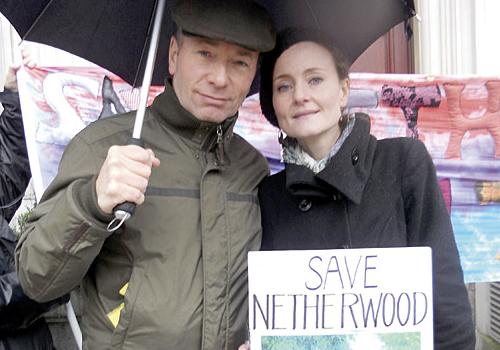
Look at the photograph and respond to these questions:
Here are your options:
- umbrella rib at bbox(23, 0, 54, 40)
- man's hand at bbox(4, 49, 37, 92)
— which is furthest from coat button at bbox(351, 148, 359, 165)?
man's hand at bbox(4, 49, 37, 92)

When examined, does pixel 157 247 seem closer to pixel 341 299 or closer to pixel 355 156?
pixel 341 299

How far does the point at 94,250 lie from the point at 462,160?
248 centimetres

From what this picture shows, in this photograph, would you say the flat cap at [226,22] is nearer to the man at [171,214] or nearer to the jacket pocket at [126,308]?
the man at [171,214]

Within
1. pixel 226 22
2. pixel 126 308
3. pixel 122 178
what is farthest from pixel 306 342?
pixel 226 22

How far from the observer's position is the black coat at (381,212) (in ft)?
5.63

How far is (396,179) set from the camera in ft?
5.89

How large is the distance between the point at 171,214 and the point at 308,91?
0.58m

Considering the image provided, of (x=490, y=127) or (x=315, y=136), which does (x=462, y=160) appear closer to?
(x=490, y=127)

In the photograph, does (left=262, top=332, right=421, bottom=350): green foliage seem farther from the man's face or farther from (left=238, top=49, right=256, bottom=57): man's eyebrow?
(left=238, top=49, right=256, bottom=57): man's eyebrow

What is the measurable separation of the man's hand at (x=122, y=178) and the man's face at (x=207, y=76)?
38cm

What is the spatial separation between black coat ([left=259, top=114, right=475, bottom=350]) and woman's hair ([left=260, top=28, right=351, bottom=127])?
0.70ft

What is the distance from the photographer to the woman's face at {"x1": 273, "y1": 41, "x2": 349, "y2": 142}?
6.04ft

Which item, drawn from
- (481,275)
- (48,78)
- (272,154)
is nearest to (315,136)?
(272,154)

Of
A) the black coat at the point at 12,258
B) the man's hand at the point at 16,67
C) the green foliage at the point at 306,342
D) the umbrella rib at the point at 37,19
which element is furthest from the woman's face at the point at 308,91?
the man's hand at the point at 16,67
